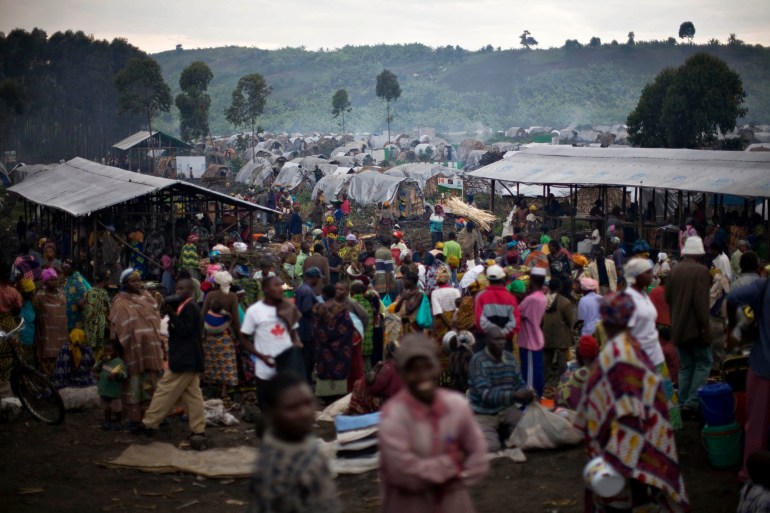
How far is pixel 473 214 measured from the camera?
2681 centimetres

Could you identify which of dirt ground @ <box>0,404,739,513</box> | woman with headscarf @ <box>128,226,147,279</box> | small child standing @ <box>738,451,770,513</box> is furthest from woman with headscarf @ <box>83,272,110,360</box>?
woman with headscarf @ <box>128,226,147,279</box>

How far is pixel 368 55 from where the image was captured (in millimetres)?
133625

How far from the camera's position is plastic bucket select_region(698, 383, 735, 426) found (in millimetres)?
6539

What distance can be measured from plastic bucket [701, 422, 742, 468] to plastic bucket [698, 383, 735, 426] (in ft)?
0.17

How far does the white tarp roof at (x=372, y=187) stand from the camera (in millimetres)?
32344

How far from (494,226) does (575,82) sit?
8320 centimetres

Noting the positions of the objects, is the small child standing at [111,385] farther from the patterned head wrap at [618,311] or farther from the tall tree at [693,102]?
the tall tree at [693,102]

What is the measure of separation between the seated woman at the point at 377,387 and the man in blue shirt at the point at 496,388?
0.68 m

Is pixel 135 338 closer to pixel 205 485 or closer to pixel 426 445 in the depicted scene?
pixel 205 485

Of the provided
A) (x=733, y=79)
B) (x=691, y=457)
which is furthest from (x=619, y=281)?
(x=733, y=79)

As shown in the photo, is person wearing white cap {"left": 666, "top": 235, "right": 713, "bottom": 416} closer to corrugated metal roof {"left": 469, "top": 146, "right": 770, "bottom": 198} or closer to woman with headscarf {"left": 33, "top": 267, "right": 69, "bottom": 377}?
woman with headscarf {"left": 33, "top": 267, "right": 69, "bottom": 377}

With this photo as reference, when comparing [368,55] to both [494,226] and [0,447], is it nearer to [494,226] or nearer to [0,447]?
[494,226]

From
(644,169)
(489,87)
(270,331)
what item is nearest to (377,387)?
(270,331)

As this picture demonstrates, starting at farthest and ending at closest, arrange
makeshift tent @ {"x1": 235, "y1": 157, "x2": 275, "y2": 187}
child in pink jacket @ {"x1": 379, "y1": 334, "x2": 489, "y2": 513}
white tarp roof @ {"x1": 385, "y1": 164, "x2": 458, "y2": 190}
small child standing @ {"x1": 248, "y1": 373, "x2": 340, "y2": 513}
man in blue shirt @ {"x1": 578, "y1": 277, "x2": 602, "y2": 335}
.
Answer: makeshift tent @ {"x1": 235, "y1": 157, "x2": 275, "y2": 187}, white tarp roof @ {"x1": 385, "y1": 164, "x2": 458, "y2": 190}, man in blue shirt @ {"x1": 578, "y1": 277, "x2": 602, "y2": 335}, child in pink jacket @ {"x1": 379, "y1": 334, "x2": 489, "y2": 513}, small child standing @ {"x1": 248, "y1": 373, "x2": 340, "y2": 513}
